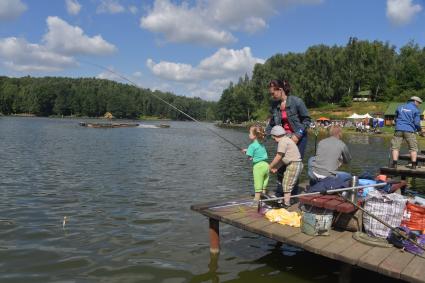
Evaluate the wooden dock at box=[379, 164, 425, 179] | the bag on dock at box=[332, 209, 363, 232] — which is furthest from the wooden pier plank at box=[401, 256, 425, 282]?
the wooden dock at box=[379, 164, 425, 179]

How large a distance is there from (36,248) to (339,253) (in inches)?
260

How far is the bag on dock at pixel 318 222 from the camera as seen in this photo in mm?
6895

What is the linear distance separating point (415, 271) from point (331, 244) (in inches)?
52.7

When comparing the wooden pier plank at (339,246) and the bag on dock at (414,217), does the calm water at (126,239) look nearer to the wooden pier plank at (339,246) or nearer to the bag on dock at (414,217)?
the wooden pier plank at (339,246)

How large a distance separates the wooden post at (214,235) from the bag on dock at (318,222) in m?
2.13

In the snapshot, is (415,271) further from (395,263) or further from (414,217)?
(414,217)

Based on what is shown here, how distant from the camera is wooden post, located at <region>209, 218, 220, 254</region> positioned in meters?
8.50

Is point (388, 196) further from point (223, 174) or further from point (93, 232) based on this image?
point (223, 174)

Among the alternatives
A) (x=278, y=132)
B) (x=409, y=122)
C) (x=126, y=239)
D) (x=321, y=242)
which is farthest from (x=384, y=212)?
(x=409, y=122)

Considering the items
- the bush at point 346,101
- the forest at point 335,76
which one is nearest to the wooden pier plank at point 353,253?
the forest at point 335,76

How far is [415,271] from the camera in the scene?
5438mm

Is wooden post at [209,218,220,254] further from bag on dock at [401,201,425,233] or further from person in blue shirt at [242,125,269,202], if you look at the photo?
bag on dock at [401,201,425,233]

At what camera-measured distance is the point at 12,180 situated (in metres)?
17.2

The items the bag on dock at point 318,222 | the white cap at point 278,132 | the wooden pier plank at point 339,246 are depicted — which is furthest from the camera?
the white cap at point 278,132
